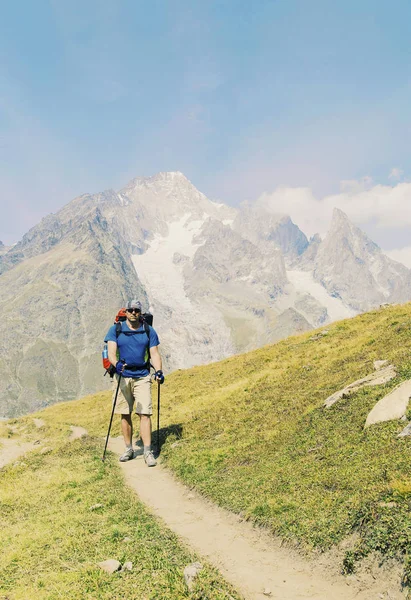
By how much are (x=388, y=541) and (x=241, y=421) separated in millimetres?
11023

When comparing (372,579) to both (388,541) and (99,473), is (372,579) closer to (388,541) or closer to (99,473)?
(388,541)

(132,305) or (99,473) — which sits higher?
(132,305)

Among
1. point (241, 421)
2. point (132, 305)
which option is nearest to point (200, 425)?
point (241, 421)

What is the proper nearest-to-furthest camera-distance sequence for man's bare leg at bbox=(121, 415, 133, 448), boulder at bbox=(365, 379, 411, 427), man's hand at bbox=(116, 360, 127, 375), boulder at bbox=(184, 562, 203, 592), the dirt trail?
1. boulder at bbox=(184, 562, 203, 592)
2. the dirt trail
3. boulder at bbox=(365, 379, 411, 427)
4. man's hand at bbox=(116, 360, 127, 375)
5. man's bare leg at bbox=(121, 415, 133, 448)

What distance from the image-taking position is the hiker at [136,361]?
15219mm

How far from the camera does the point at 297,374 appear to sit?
22.2m

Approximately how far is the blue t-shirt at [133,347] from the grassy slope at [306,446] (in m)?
3.82

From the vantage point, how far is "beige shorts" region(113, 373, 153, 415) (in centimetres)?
1524

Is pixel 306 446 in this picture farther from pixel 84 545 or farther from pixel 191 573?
pixel 84 545

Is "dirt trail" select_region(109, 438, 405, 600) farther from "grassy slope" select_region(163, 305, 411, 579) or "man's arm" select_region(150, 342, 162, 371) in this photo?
"man's arm" select_region(150, 342, 162, 371)

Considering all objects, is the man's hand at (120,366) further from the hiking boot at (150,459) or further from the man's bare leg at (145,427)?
the hiking boot at (150,459)

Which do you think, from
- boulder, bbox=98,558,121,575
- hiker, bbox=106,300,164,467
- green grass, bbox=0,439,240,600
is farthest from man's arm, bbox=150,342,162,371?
boulder, bbox=98,558,121,575

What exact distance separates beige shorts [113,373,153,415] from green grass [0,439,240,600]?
8.36 ft

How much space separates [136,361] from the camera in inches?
606
